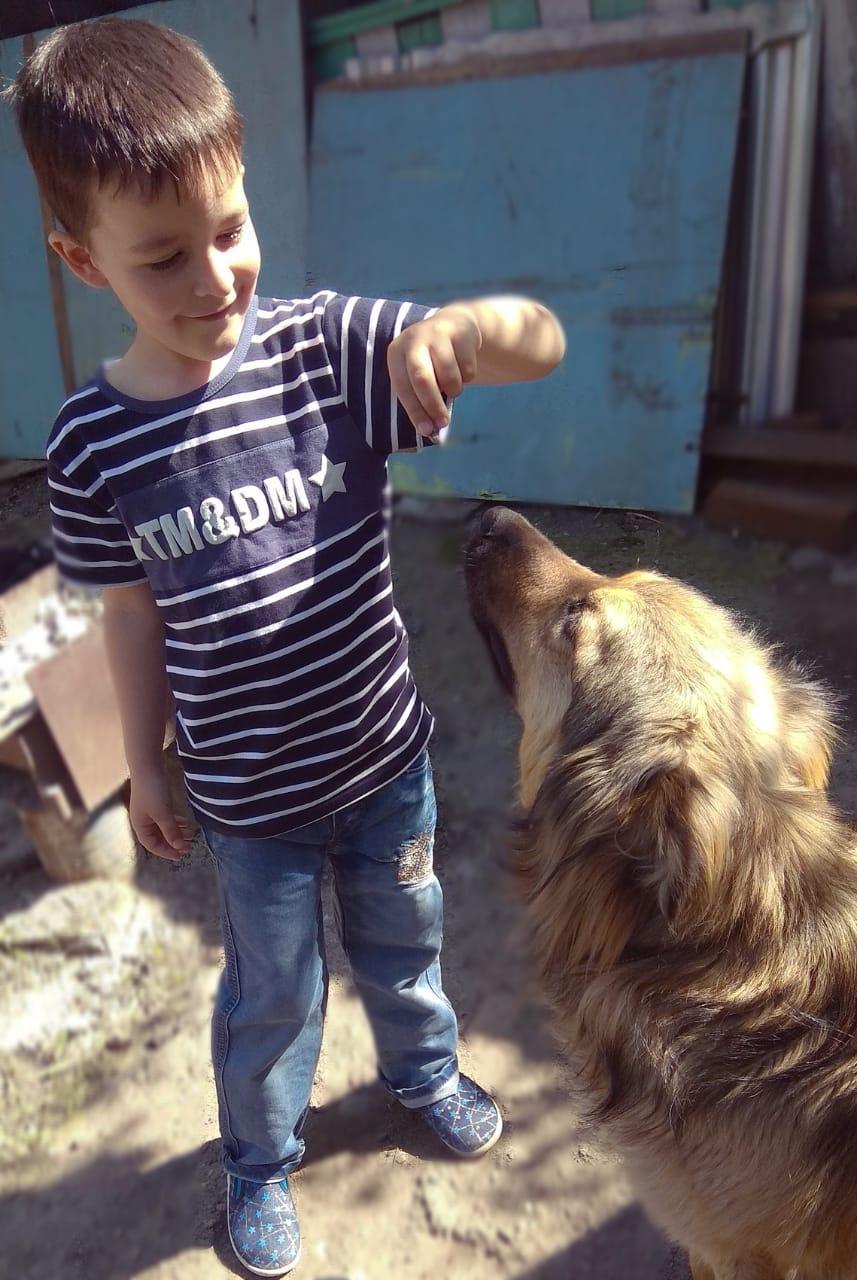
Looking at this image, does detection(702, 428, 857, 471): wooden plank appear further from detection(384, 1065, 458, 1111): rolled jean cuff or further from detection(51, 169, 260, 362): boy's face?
detection(384, 1065, 458, 1111): rolled jean cuff

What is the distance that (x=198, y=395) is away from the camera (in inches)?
51.7

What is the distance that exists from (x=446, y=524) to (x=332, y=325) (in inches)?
35.0

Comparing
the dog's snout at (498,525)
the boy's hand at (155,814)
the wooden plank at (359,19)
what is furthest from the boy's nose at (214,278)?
the wooden plank at (359,19)

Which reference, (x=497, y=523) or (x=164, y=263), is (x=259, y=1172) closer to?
(x=497, y=523)

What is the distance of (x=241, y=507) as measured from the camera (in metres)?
1.35

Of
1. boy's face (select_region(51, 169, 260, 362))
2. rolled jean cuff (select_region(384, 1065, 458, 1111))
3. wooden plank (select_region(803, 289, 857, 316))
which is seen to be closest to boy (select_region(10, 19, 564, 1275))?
boy's face (select_region(51, 169, 260, 362))

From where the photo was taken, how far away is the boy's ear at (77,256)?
4.03 ft

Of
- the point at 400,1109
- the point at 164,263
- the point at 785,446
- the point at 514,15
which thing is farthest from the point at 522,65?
the point at 400,1109

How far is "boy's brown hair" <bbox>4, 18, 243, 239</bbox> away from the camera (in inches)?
45.0

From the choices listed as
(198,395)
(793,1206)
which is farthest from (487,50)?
(793,1206)

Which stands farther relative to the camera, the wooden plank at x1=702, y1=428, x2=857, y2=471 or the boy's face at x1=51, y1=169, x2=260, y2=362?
the wooden plank at x1=702, y1=428, x2=857, y2=471

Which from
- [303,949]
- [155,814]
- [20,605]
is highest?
[20,605]

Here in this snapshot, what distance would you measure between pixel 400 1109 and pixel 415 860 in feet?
2.91

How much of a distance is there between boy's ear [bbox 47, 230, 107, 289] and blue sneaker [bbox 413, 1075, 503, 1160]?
1.82m
